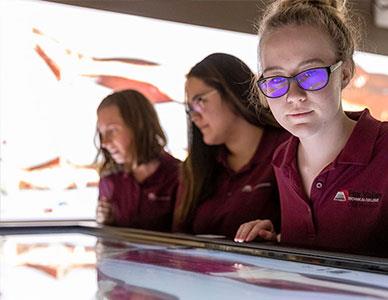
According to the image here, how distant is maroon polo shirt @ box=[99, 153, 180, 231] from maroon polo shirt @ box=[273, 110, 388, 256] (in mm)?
804

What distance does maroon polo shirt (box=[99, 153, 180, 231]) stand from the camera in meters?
2.00

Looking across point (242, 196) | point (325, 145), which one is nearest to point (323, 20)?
point (325, 145)

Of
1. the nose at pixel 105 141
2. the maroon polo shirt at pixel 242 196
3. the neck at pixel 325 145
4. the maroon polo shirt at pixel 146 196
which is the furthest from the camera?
the nose at pixel 105 141

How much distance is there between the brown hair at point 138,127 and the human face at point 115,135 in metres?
0.01

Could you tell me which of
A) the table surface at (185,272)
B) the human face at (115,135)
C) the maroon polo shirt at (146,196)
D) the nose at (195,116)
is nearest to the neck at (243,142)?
the nose at (195,116)

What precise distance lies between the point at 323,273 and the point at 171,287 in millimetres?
213

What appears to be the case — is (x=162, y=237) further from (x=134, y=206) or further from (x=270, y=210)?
(x=134, y=206)

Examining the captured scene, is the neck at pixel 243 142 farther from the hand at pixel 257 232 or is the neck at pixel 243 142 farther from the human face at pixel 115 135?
the human face at pixel 115 135

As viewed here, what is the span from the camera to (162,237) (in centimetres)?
140

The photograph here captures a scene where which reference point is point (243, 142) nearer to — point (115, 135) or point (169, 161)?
point (169, 161)

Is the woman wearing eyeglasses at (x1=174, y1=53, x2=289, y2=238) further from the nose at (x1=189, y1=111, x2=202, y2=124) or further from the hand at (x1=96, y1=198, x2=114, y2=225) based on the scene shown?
the hand at (x1=96, y1=198, x2=114, y2=225)

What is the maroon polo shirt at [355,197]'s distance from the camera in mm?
1133

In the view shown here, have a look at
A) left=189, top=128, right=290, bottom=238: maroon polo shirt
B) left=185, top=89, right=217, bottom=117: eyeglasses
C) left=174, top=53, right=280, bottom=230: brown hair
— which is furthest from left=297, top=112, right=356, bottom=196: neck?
left=185, top=89, right=217, bottom=117: eyeglasses

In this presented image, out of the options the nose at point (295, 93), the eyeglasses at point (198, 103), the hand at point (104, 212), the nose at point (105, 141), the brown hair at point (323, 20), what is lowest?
the hand at point (104, 212)
